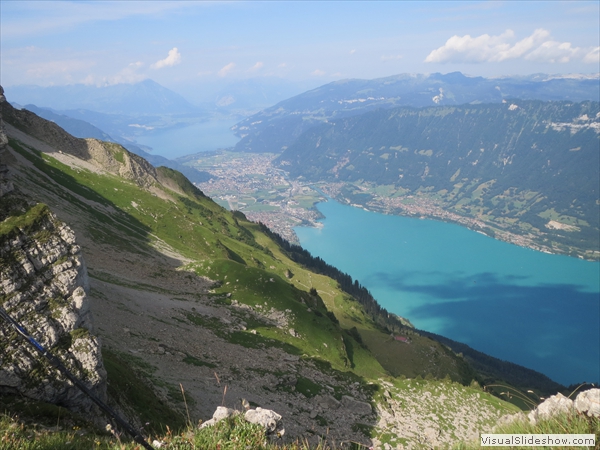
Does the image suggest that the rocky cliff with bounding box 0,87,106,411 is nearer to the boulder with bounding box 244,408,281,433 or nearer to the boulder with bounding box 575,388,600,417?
the boulder with bounding box 244,408,281,433

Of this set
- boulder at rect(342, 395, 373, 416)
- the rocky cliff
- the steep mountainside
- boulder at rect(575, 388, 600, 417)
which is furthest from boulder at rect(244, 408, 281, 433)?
boulder at rect(342, 395, 373, 416)

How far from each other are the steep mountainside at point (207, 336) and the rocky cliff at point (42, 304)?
3.09 meters

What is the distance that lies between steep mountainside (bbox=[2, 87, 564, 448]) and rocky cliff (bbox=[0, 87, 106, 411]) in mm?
3093

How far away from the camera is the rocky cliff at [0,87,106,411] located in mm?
14492

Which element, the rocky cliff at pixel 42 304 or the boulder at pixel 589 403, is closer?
the boulder at pixel 589 403

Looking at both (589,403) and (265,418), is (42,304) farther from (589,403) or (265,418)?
(589,403)

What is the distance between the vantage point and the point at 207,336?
40.9m

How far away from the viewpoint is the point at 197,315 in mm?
45625

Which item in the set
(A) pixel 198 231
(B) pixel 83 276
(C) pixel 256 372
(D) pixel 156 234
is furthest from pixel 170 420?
(A) pixel 198 231

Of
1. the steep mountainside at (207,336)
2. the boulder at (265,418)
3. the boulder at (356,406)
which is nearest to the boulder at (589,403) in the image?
the steep mountainside at (207,336)

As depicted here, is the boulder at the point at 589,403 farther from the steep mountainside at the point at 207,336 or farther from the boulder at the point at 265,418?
the boulder at the point at 265,418

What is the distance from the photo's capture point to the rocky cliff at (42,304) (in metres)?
14.5

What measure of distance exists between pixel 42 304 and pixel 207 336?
25869mm

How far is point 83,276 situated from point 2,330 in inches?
177
